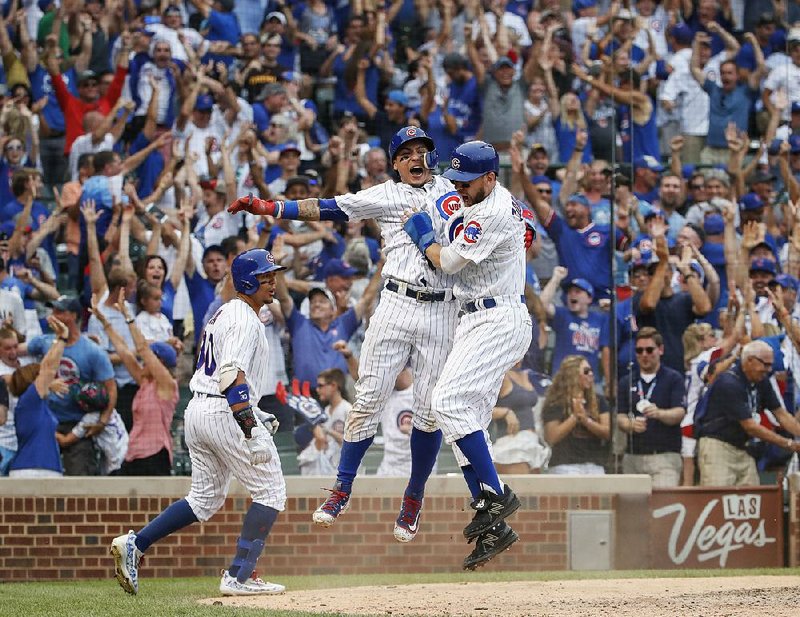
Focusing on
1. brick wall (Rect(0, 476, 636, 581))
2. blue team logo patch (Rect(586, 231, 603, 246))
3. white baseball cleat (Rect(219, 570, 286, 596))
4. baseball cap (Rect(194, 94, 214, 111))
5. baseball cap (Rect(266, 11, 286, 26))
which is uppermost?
baseball cap (Rect(266, 11, 286, 26))

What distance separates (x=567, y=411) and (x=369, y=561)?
1.93 m

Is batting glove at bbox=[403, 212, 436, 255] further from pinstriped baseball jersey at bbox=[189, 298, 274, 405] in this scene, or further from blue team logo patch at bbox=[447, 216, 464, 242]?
pinstriped baseball jersey at bbox=[189, 298, 274, 405]

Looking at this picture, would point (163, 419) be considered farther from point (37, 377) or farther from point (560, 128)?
point (560, 128)

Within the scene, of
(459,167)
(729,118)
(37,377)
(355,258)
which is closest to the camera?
(459,167)

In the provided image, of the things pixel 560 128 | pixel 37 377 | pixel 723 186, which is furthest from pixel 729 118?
pixel 37 377

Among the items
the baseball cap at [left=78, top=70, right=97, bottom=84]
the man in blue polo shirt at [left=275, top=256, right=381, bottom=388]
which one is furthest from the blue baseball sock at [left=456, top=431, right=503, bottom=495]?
the baseball cap at [left=78, top=70, right=97, bottom=84]

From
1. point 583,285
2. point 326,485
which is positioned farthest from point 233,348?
point 583,285

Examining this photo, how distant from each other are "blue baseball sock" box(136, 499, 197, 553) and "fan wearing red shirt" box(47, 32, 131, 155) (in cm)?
453

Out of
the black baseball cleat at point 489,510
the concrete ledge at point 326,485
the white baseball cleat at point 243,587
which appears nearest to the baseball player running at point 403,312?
the black baseball cleat at point 489,510

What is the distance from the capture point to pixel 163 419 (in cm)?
966

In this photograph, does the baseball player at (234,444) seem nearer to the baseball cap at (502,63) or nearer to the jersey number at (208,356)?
the jersey number at (208,356)

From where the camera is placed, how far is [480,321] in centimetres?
665

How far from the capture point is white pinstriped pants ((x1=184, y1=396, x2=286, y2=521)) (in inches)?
291

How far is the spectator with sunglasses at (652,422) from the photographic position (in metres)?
10.1
